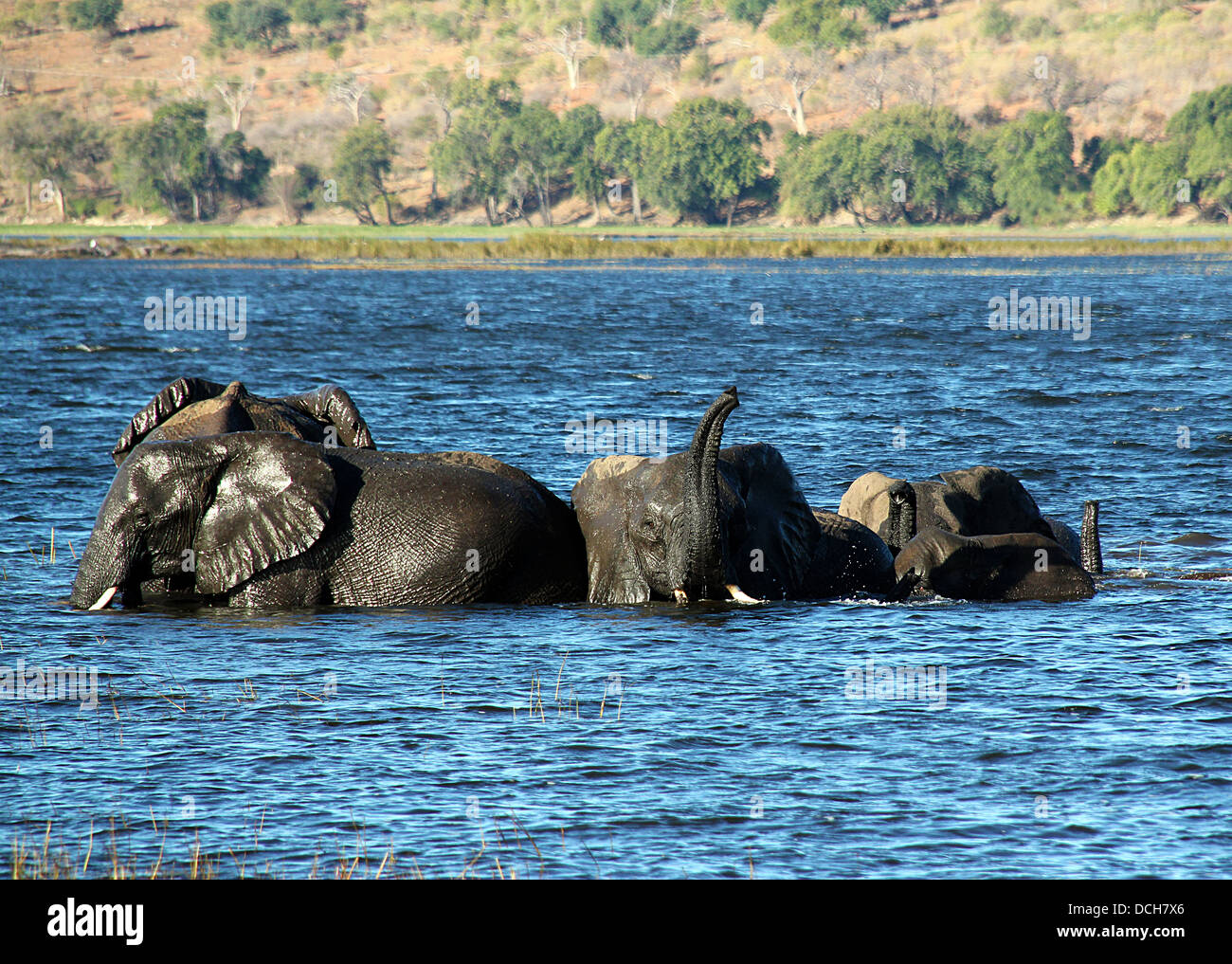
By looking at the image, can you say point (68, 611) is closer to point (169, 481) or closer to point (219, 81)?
point (169, 481)

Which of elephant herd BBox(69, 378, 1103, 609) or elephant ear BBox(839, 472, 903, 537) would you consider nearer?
elephant herd BBox(69, 378, 1103, 609)

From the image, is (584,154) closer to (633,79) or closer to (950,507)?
(633,79)

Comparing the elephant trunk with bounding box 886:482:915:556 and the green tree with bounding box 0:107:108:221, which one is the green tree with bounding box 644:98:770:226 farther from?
the elephant trunk with bounding box 886:482:915:556

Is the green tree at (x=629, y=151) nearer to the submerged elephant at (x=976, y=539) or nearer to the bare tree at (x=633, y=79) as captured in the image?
the bare tree at (x=633, y=79)

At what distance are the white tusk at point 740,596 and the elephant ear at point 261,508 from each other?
108 inches

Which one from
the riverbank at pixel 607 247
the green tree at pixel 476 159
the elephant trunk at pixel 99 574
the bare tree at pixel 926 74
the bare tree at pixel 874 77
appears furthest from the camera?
the bare tree at pixel 874 77

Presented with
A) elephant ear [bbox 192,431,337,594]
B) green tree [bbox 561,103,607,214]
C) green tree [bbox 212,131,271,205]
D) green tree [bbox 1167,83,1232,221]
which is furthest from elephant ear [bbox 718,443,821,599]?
green tree [bbox 212,131,271,205]

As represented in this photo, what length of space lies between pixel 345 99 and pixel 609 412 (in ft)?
527

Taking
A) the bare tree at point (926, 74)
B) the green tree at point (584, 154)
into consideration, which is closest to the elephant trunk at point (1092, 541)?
the green tree at point (584, 154)

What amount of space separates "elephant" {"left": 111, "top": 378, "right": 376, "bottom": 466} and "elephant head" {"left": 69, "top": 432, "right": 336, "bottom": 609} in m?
0.84

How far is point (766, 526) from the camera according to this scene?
11688 millimetres

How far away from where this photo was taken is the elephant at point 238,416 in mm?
12227

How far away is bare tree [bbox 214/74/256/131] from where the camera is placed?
172125 mm

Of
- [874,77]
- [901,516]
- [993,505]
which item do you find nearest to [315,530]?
[901,516]
